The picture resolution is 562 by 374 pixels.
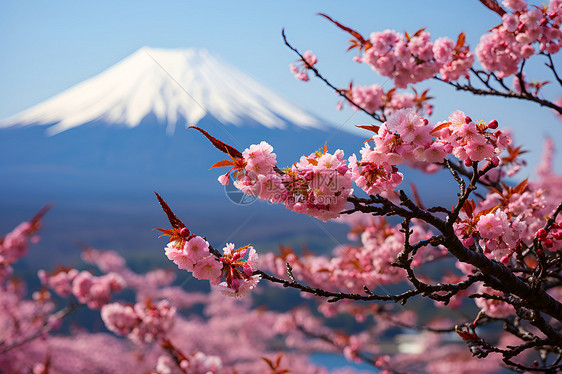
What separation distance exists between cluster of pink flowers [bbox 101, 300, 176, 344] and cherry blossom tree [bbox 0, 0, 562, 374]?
2 centimetres

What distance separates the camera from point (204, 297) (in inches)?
461

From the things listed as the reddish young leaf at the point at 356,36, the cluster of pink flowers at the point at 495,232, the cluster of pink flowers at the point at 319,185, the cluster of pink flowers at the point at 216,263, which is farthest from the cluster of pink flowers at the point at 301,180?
the reddish young leaf at the point at 356,36

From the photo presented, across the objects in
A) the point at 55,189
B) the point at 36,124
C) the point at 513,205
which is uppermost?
the point at 36,124

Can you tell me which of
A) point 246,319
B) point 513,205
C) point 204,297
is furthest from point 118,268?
point 513,205

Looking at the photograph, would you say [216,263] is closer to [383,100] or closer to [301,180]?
[301,180]

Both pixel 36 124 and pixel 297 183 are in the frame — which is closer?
pixel 297 183

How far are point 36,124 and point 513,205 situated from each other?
25.9 metres

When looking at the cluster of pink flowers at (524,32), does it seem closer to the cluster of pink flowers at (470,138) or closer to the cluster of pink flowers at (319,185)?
the cluster of pink flowers at (470,138)

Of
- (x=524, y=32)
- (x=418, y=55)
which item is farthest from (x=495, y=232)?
(x=418, y=55)

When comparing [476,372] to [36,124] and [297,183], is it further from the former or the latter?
[36,124]

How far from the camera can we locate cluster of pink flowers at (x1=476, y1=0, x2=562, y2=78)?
2934mm

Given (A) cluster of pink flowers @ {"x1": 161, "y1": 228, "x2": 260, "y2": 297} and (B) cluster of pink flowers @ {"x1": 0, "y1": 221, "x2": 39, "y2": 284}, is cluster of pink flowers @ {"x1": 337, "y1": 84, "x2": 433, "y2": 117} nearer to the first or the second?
(A) cluster of pink flowers @ {"x1": 161, "y1": 228, "x2": 260, "y2": 297}

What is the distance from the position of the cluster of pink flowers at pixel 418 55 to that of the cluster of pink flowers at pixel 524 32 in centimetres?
26

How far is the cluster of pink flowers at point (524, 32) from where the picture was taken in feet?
9.62
